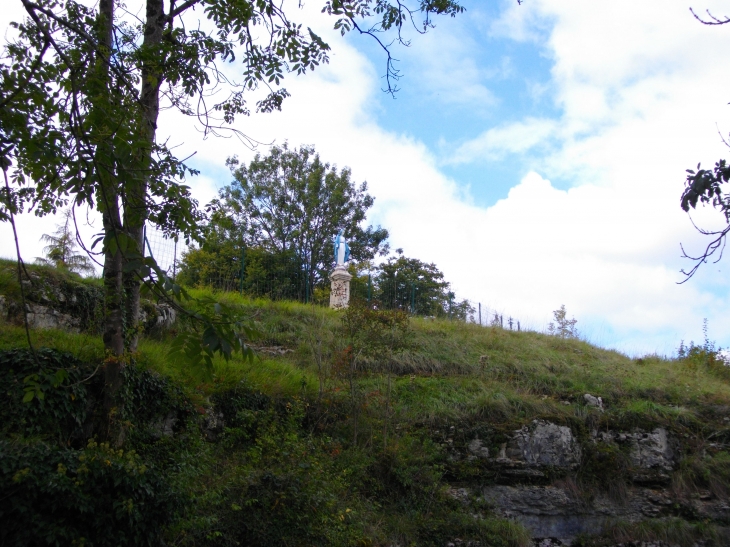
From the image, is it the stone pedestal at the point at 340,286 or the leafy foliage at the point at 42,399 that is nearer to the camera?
the leafy foliage at the point at 42,399

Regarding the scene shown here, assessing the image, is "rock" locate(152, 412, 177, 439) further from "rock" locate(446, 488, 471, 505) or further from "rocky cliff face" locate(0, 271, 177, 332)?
"rock" locate(446, 488, 471, 505)

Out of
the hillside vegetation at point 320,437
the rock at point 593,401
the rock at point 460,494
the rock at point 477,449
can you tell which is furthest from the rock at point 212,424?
the rock at point 593,401

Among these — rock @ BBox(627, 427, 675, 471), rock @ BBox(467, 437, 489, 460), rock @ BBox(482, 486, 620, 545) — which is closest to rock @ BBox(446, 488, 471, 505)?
rock @ BBox(482, 486, 620, 545)

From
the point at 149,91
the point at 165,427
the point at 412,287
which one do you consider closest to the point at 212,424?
the point at 165,427

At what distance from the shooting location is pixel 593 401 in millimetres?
11844

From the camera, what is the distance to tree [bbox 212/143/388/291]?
1034 inches

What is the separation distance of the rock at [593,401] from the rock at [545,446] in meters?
1.36

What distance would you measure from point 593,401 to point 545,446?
6.80 feet

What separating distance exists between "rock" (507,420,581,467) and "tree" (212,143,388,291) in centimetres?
1558

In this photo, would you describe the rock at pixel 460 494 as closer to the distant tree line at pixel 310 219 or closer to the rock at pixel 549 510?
the rock at pixel 549 510

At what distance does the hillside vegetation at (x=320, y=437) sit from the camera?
492cm

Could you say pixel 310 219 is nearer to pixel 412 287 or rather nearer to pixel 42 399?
pixel 412 287

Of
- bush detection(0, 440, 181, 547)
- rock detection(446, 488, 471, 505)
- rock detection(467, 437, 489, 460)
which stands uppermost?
bush detection(0, 440, 181, 547)

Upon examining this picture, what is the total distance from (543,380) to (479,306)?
6.54m
